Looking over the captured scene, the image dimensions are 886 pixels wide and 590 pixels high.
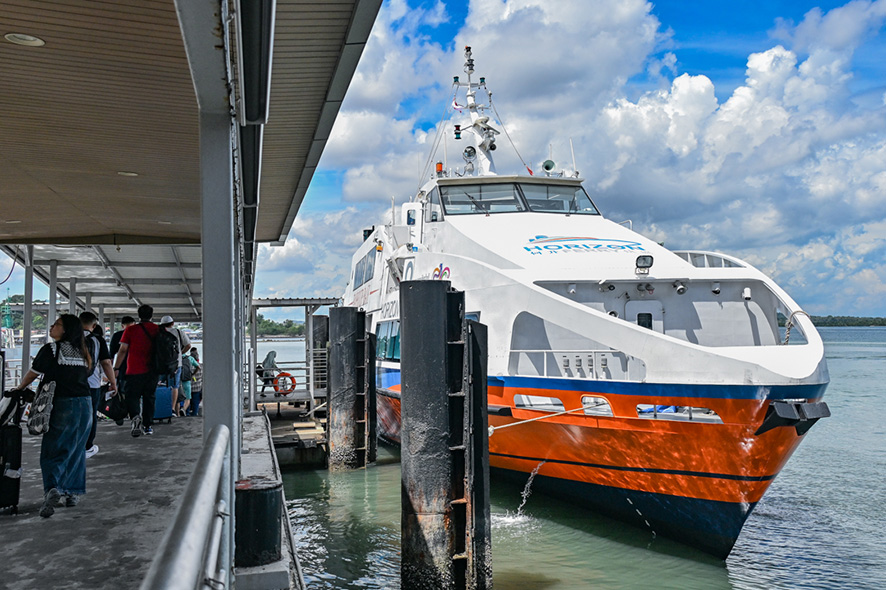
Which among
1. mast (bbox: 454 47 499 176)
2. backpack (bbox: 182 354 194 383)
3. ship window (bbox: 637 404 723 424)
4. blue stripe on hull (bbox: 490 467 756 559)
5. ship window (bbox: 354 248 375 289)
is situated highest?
mast (bbox: 454 47 499 176)

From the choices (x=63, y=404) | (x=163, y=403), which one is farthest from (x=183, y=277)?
(x=63, y=404)

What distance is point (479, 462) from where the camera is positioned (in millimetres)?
7914

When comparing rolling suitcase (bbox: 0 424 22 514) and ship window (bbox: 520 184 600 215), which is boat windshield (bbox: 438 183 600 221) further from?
rolling suitcase (bbox: 0 424 22 514)

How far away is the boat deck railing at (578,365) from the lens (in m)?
9.70

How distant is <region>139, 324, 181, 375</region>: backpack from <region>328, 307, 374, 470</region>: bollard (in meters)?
→ 5.34

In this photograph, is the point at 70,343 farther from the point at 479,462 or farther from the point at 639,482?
the point at 639,482

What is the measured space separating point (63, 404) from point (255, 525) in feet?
5.82

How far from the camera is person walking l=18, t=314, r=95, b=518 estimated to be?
17.8 ft

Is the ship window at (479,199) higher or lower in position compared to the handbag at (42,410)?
higher

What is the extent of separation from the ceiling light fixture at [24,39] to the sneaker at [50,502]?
321cm

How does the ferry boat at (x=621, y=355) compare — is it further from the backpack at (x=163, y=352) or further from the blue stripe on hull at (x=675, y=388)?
the backpack at (x=163, y=352)

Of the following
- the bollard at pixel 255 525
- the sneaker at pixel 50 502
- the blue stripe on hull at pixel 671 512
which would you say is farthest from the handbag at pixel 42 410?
the blue stripe on hull at pixel 671 512

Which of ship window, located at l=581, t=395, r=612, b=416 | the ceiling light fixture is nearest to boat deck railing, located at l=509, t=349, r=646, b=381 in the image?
ship window, located at l=581, t=395, r=612, b=416

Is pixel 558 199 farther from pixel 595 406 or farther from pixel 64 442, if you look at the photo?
pixel 64 442
